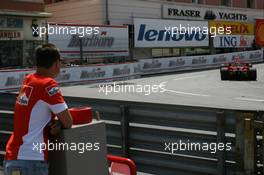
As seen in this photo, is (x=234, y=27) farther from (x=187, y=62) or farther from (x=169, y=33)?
(x=187, y=62)

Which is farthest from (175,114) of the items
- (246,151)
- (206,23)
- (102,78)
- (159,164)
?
(206,23)

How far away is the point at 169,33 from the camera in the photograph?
140ft

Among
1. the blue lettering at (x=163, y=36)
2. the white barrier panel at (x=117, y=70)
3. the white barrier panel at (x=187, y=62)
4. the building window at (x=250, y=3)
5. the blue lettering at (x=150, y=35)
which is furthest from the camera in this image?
the building window at (x=250, y=3)

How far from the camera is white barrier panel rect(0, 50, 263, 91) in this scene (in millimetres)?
24328

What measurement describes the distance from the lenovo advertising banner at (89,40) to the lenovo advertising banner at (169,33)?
8.85ft

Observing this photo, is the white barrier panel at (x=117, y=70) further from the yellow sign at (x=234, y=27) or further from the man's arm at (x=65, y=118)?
→ the man's arm at (x=65, y=118)

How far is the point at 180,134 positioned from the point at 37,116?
2110 mm

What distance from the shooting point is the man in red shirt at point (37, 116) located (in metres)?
3.69

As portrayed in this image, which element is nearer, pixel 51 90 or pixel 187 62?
pixel 51 90

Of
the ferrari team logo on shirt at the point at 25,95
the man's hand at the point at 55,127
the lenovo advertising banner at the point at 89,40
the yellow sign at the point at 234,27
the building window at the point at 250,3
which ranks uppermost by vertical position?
the building window at the point at 250,3

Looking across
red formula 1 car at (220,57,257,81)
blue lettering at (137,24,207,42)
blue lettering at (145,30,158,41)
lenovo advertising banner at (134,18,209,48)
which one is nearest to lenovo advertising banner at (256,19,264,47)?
lenovo advertising banner at (134,18,209,48)

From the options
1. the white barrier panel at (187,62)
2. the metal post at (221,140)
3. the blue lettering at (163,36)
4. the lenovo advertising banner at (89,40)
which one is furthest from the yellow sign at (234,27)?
the metal post at (221,140)

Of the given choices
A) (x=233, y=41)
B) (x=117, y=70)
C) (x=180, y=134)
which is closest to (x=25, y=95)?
(x=180, y=134)

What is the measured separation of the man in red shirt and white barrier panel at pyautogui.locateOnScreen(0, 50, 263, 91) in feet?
66.9
